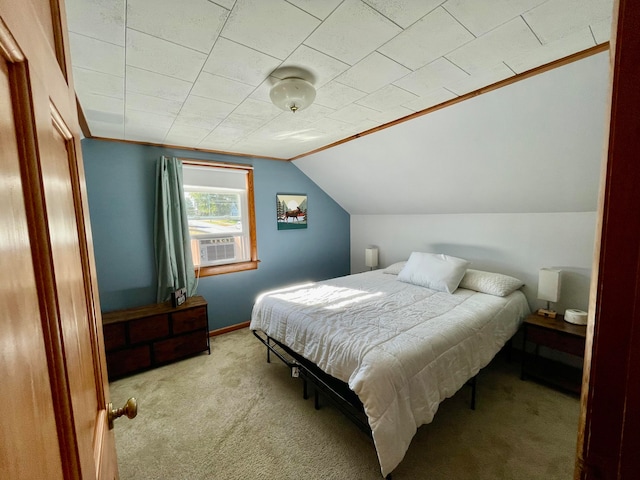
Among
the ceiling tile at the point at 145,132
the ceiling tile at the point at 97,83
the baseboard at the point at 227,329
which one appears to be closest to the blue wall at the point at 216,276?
the baseboard at the point at 227,329

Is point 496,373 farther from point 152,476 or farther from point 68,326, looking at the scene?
point 68,326

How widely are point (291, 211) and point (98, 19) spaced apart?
2951mm

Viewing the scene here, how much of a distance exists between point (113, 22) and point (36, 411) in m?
1.50

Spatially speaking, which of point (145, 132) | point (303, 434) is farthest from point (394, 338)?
point (145, 132)

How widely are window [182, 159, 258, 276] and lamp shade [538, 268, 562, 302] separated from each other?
319 cm

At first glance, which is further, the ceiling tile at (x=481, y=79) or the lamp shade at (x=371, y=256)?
the lamp shade at (x=371, y=256)

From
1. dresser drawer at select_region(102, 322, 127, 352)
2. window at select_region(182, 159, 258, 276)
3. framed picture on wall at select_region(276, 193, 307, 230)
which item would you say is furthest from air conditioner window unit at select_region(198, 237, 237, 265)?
dresser drawer at select_region(102, 322, 127, 352)

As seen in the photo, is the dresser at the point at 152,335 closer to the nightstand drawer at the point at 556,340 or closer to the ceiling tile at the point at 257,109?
the ceiling tile at the point at 257,109

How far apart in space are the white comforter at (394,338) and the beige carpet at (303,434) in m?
0.35

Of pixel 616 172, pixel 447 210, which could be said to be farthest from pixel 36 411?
pixel 447 210

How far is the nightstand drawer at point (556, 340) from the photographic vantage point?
2.11m

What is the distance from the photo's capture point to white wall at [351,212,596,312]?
2480 millimetres

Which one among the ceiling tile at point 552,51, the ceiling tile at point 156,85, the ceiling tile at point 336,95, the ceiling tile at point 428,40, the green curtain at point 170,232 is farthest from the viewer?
the green curtain at point 170,232

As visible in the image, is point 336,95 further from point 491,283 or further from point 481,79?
point 491,283
